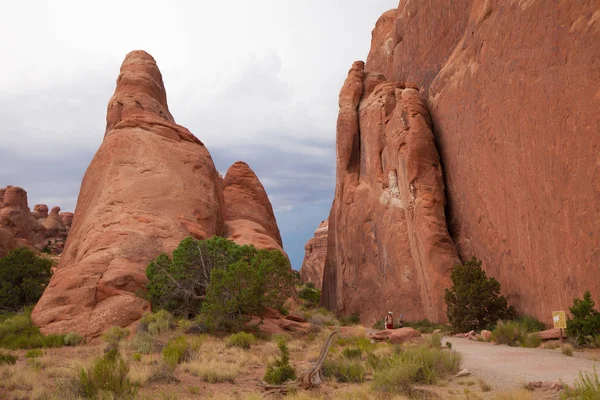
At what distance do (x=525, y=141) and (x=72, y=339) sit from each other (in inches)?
717

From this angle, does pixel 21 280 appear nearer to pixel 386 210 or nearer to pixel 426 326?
pixel 386 210

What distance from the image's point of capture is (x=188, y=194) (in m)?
30.1

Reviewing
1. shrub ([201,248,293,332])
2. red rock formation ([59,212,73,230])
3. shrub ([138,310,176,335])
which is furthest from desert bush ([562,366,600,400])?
red rock formation ([59,212,73,230])

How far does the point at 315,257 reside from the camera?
80125 millimetres

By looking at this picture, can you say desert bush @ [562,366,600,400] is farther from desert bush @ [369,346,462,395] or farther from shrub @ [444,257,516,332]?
shrub @ [444,257,516,332]

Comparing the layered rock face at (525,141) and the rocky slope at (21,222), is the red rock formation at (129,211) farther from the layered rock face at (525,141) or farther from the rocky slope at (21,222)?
the rocky slope at (21,222)

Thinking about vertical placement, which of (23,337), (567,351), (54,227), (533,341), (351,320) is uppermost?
(54,227)

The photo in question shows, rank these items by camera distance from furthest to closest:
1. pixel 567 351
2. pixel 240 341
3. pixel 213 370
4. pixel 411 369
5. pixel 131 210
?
pixel 131 210
pixel 240 341
pixel 567 351
pixel 213 370
pixel 411 369

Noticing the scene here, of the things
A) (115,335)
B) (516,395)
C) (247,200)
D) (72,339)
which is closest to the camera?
(516,395)

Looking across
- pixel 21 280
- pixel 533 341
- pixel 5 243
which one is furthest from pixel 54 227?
pixel 533 341

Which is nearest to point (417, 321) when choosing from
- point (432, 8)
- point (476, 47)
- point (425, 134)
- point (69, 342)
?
point (425, 134)

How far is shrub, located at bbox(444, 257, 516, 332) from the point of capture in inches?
762

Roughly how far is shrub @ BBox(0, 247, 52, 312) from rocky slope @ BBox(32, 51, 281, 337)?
2.65 metres

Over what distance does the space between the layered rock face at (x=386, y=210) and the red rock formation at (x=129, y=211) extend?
32.4ft
